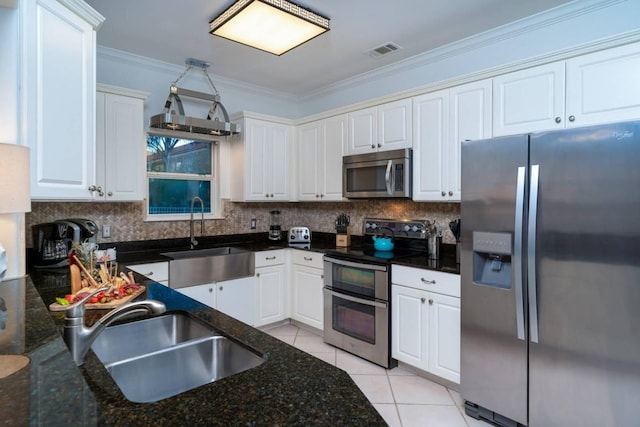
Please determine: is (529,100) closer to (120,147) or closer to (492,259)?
(492,259)

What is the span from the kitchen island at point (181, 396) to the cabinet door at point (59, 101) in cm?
86

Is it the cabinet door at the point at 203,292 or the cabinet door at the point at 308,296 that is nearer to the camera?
the cabinet door at the point at 203,292

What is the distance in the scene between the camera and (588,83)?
213cm

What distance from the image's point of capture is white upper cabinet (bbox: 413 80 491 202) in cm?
261

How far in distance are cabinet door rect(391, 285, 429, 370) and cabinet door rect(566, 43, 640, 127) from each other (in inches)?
59.8

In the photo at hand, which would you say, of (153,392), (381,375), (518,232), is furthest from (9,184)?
(381,375)

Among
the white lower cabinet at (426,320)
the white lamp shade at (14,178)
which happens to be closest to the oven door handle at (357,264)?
the white lower cabinet at (426,320)

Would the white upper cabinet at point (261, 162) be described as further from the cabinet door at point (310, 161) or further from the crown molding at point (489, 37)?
the crown molding at point (489, 37)

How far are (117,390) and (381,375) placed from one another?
7.55 feet

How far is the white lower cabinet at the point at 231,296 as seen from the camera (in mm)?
3163

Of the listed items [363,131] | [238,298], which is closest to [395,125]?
[363,131]

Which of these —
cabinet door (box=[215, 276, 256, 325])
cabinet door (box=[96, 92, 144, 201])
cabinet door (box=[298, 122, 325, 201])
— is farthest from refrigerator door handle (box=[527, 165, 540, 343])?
cabinet door (box=[96, 92, 144, 201])

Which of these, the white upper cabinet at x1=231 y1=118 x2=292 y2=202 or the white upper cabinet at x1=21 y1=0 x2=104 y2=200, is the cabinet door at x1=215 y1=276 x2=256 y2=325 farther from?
the white upper cabinet at x1=21 y1=0 x2=104 y2=200

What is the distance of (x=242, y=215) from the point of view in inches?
164
